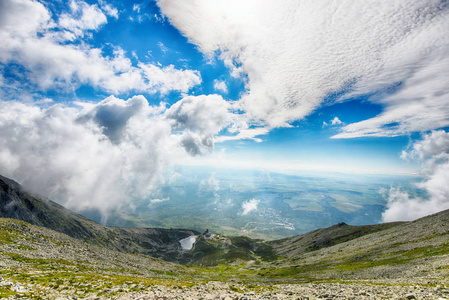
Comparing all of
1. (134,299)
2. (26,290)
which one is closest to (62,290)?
(26,290)

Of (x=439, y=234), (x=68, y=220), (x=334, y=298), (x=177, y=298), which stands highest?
(x=439, y=234)

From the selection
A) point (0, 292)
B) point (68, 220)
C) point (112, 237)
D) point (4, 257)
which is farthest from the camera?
point (112, 237)

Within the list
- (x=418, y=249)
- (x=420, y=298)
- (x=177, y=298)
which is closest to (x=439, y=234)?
(x=418, y=249)

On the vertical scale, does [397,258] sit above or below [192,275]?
above

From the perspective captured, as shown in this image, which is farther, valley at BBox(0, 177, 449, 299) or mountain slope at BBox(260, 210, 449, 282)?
mountain slope at BBox(260, 210, 449, 282)

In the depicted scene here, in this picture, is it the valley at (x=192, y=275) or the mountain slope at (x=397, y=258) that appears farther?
the mountain slope at (x=397, y=258)

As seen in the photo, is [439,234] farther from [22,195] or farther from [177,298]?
[22,195]

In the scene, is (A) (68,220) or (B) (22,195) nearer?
(B) (22,195)

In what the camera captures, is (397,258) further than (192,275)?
No

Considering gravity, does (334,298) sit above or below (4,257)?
above

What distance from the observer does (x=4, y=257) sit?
37875mm

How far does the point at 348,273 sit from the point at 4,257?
92.7m

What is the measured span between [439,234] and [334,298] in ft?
325

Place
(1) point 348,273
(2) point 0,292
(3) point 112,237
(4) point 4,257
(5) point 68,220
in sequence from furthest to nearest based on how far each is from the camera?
(3) point 112,237 < (5) point 68,220 < (1) point 348,273 < (4) point 4,257 < (2) point 0,292
